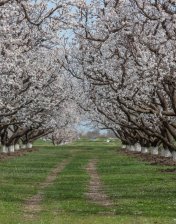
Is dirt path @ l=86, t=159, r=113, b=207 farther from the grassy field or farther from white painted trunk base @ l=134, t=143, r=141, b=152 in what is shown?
white painted trunk base @ l=134, t=143, r=141, b=152

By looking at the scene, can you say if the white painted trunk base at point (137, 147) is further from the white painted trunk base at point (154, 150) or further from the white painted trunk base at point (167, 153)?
the white painted trunk base at point (167, 153)

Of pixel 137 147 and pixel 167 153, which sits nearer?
pixel 167 153

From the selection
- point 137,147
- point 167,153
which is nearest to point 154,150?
point 167,153

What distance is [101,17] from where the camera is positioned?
88.9 feet

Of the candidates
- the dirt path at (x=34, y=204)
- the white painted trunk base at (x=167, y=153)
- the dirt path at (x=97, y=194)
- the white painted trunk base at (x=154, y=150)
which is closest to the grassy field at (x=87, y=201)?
the dirt path at (x=34, y=204)

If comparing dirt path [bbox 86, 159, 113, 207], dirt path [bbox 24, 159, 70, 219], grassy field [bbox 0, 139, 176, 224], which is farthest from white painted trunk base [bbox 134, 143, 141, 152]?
dirt path [bbox 24, 159, 70, 219]

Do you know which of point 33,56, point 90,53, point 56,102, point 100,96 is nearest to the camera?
point 90,53

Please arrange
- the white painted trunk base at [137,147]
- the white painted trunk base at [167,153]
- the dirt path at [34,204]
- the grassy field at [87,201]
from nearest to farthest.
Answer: the grassy field at [87,201] → the dirt path at [34,204] → the white painted trunk base at [167,153] → the white painted trunk base at [137,147]

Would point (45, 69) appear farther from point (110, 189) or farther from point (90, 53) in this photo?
point (110, 189)

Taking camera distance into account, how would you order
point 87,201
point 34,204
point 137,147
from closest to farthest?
point 34,204, point 87,201, point 137,147

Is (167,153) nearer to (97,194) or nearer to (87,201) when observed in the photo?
(97,194)

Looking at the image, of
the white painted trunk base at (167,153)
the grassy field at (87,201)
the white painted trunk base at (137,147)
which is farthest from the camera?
the white painted trunk base at (137,147)

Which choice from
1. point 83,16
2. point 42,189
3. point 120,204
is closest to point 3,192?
point 42,189

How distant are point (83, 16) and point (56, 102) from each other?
78.6 ft
